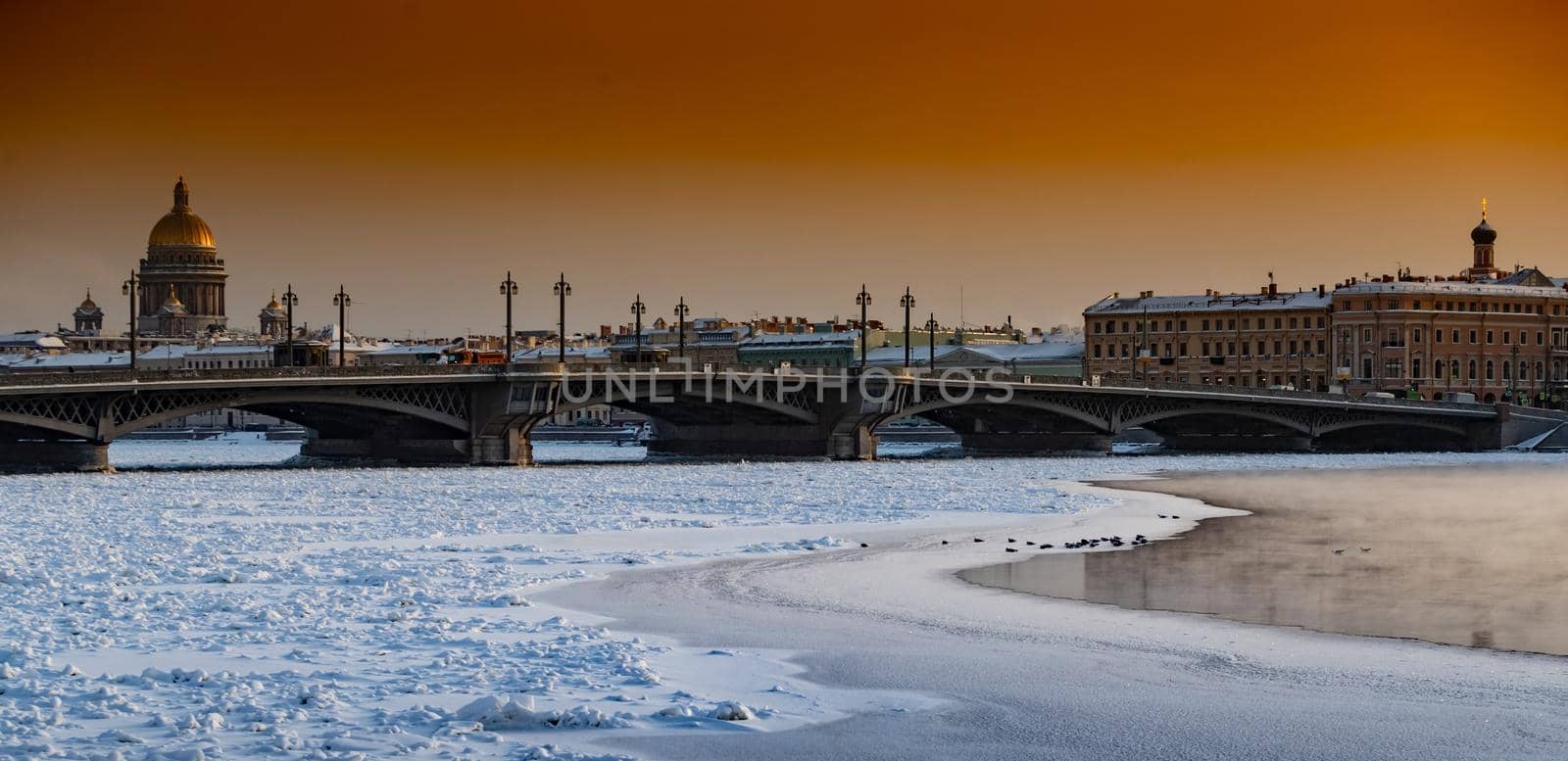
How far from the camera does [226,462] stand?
85938 mm

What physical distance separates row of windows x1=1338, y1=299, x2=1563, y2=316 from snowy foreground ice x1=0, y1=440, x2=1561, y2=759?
86.8 metres

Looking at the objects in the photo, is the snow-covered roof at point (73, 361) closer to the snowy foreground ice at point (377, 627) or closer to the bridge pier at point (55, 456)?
the bridge pier at point (55, 456)

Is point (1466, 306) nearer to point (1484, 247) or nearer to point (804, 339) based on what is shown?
point (1484, 247)

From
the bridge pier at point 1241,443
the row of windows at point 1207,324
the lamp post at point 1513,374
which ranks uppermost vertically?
the row of windows at point 1207,324

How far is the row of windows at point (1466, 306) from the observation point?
128 metres

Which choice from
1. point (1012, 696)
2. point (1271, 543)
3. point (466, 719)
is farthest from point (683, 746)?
point (1271, 543)

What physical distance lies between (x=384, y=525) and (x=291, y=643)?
17631 mm

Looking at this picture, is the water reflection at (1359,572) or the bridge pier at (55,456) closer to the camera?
the water reflection at (1359,572)

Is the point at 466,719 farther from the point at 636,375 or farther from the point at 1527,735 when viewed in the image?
the point at 636,375

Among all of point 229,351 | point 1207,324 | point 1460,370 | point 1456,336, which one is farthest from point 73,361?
point 1460,370

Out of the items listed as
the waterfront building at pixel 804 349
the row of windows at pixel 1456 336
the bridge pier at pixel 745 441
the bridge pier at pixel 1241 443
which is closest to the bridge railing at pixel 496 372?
the bridge pier at pixel 1241 443

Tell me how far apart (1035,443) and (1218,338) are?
43.1 meters

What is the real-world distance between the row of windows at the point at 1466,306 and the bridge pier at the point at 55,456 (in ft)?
282

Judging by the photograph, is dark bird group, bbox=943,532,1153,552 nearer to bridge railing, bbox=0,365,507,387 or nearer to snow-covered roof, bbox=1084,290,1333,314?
bridge railing, bbox=0,365,507,387
